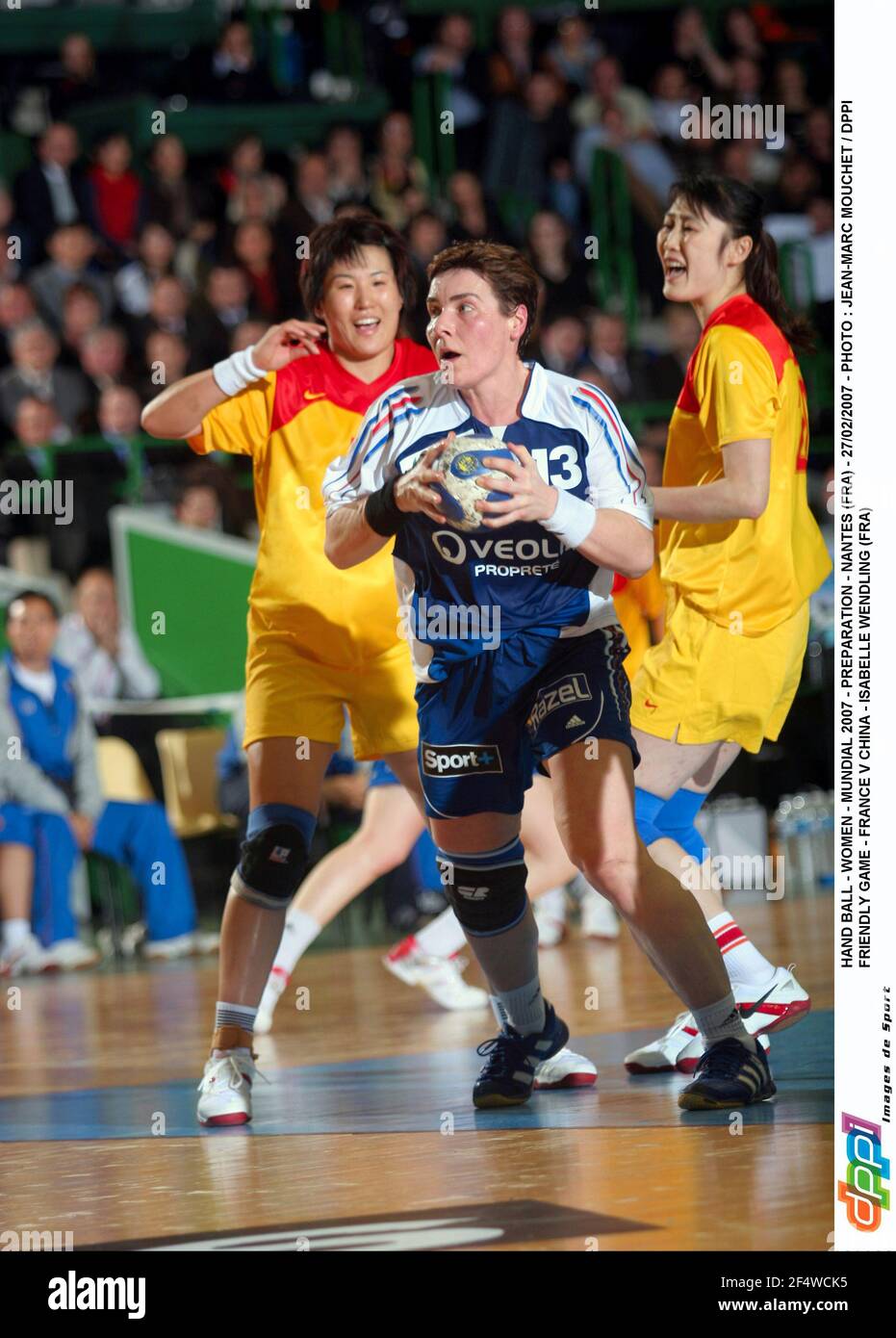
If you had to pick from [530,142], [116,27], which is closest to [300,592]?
[530,142]

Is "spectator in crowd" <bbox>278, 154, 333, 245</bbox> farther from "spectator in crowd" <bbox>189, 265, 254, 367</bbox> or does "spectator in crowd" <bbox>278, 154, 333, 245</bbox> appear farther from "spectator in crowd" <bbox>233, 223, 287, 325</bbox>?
"spectator in crowd" <bbox>189, 265, 254, 367</bbox>

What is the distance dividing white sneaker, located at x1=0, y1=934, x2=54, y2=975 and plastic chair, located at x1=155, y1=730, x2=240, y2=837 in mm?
835

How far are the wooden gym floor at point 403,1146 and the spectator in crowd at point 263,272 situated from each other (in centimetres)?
512

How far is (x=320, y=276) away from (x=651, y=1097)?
82.1 inches

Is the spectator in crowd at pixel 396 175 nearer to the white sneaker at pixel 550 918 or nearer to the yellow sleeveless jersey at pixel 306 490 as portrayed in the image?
the white sneaker at pixel 550 918

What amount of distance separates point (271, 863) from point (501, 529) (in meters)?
1.05

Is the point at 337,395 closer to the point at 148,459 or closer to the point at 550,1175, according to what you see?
the point at 550,1175

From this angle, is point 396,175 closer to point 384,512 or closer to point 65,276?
point 65,276

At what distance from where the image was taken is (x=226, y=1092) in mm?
4543

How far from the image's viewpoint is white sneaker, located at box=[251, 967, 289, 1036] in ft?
19.5

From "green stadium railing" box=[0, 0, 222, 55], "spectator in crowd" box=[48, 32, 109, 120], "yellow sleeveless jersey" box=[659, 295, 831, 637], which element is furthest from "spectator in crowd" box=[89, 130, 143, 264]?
"yellow sleeveless jersey" box=[659, 295, 831, 637]

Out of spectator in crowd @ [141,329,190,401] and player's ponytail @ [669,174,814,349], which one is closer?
player's ponytail @ [669,174,814,349]
